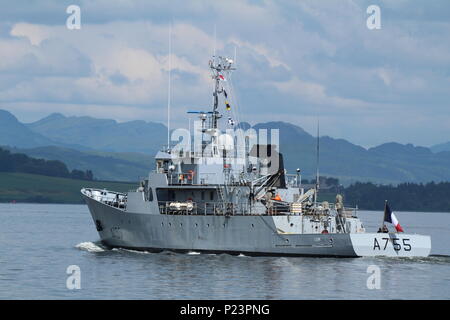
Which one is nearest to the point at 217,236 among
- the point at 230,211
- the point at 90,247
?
the point at 230,211

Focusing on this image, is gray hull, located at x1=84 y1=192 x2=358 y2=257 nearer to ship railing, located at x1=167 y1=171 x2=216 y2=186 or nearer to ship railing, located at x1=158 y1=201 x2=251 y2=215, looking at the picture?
ship railing, located at x1=158 y1=201 x2=251 y2=215

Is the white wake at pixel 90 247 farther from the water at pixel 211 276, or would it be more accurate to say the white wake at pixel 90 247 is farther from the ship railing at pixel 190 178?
the ship railing at pixel 190 178

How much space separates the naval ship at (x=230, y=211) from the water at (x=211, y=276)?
2.61 feet

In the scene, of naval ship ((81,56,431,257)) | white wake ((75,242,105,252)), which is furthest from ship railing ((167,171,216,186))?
white wake ((75,242,105,252))

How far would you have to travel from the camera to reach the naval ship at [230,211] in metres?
56.0

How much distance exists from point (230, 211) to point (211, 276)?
853cm

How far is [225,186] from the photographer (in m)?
58.9

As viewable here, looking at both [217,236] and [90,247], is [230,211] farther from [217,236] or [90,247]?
[90,247]

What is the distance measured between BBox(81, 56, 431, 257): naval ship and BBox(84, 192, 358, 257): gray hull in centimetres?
6
